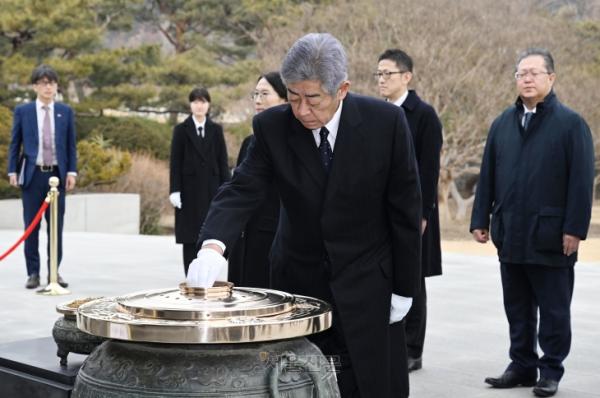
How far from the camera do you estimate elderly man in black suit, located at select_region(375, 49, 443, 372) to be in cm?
541

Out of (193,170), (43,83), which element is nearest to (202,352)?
(193,170)

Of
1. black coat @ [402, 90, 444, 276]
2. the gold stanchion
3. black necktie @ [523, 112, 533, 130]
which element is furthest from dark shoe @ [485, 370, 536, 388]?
the gold stanchion

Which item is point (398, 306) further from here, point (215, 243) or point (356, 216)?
point (215, 243)

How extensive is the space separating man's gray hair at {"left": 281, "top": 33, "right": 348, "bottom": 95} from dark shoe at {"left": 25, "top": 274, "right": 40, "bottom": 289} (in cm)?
640

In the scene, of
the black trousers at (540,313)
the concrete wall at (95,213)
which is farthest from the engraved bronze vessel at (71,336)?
the concrete wall at (95,213)

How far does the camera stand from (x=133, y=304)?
9.28ft

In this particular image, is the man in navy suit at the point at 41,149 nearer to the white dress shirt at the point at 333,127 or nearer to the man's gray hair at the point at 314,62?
the white dress shirt at the point at 333,127

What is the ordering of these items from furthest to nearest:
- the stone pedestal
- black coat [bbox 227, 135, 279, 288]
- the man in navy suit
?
the man in navy suit → black coat [bbox 227, 135, 279, 288] → the stone pedestal

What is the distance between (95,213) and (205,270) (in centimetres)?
1465

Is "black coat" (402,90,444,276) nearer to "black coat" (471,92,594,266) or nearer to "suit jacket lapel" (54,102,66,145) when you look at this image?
"black coat" (471,92,594,266)

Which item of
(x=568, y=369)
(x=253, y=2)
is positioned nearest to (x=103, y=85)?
(x=253, y=2)

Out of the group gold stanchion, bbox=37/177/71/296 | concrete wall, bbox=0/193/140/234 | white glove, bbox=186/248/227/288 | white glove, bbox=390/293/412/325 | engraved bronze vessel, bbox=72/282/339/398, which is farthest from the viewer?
concrete wall, bbox=0/193/140/234

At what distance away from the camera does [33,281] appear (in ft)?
29.5

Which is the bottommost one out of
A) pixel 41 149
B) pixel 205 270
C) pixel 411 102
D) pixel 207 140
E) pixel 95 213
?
pixel 95 213
